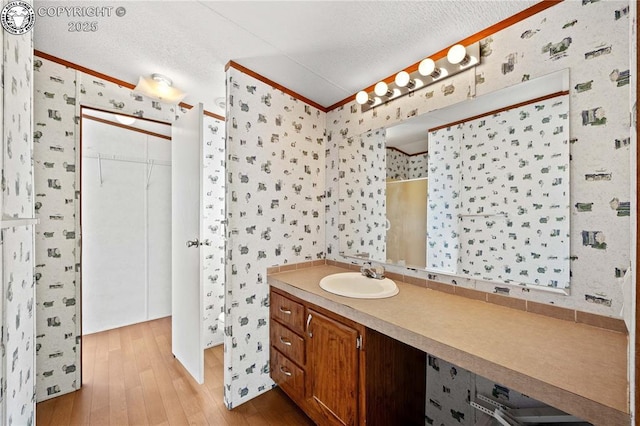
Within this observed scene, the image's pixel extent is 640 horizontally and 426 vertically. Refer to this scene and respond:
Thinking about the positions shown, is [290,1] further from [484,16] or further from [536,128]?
[536,128]

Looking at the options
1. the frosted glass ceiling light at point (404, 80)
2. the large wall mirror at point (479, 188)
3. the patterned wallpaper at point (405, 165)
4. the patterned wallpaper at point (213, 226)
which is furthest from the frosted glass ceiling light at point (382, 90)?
the patterned wallpaper at point (213, 226)

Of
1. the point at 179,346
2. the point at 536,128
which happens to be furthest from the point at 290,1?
the point at 179,346

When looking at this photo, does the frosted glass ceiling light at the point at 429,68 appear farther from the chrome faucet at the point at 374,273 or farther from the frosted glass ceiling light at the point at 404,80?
the chrome faucet at the point at 374,273

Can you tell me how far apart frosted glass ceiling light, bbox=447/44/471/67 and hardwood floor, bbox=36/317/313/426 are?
2.35 meters

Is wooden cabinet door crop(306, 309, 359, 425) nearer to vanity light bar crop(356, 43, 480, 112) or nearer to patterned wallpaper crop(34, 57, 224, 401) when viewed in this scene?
vanity light bar crop(356, 43, 480, 112)

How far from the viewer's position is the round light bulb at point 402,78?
1.59m

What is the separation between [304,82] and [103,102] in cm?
159

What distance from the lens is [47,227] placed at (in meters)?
1.75

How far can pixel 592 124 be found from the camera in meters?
1.04

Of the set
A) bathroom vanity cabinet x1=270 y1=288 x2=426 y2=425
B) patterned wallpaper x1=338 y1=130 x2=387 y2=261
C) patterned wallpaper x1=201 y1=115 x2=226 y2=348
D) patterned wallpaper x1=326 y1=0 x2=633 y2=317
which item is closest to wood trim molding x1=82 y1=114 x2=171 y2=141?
patterned wallpaper x1=201 y1=115 x2=226 y2=348

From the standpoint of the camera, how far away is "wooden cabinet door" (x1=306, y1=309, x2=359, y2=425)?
125 centimetres

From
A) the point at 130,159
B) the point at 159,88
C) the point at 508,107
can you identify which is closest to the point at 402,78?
the point at 508,107

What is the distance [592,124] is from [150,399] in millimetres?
2967

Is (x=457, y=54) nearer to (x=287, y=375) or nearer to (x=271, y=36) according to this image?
(x=271, y=36)
